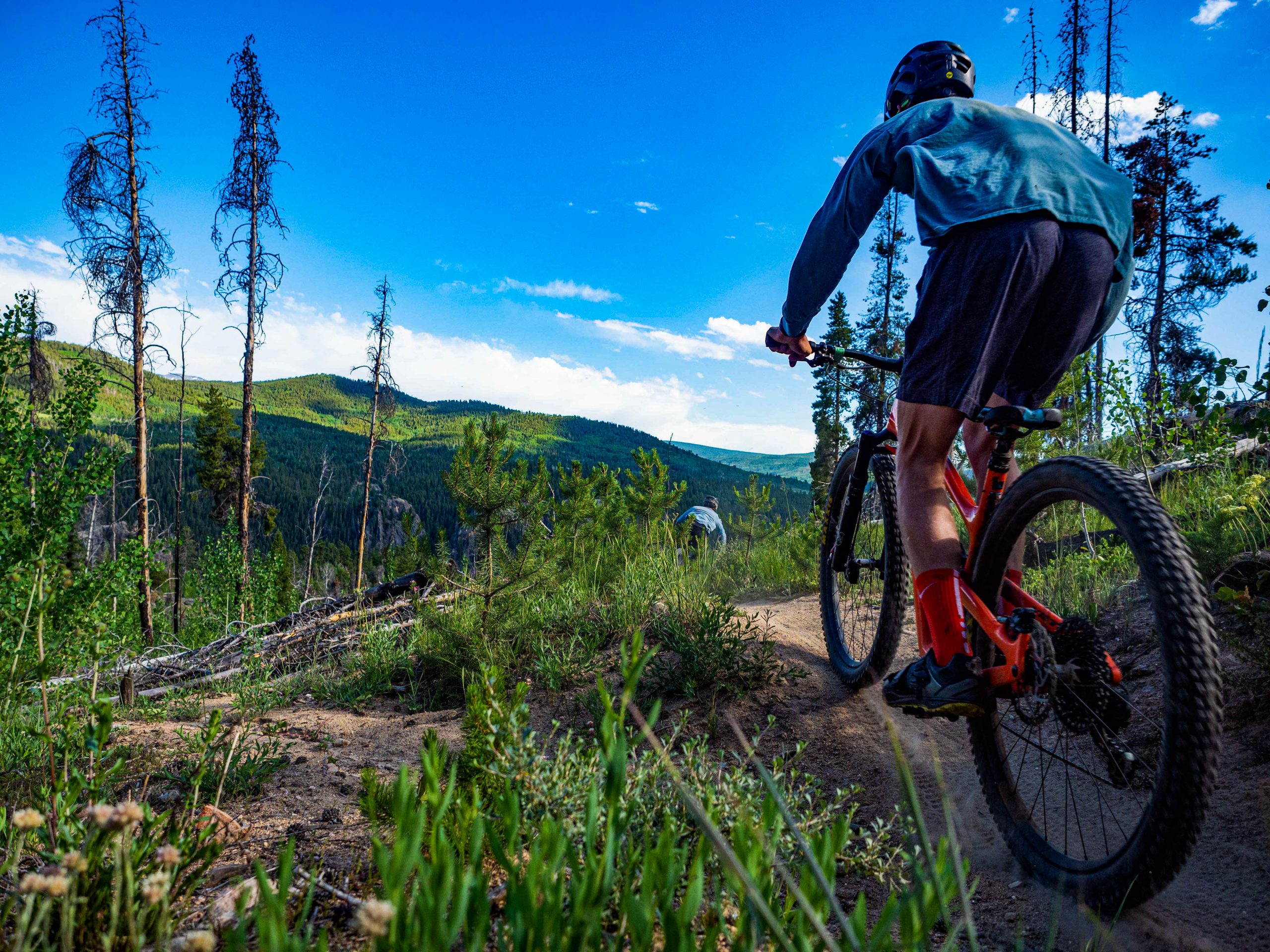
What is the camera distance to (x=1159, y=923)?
4.65 ft

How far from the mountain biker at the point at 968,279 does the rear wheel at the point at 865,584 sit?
780mm

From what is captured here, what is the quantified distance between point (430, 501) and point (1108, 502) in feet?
277

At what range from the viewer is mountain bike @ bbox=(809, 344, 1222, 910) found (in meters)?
1.32

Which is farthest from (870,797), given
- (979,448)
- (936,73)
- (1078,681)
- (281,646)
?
(281,646)

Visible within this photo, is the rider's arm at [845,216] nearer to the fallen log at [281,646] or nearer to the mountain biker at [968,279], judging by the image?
the mountain biker at [968,279]

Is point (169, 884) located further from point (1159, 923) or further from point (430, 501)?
point (430, 501)

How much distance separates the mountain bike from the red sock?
0.06 m

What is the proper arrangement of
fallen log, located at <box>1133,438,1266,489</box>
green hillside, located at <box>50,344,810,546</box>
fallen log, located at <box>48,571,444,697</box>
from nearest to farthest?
1. fallen log, located at <box>48,571,444,697</box>
2. fallen log, located at <box>1133,438,1266,489</box>
3. green hillside, located at <box>50,344,810,546</box>

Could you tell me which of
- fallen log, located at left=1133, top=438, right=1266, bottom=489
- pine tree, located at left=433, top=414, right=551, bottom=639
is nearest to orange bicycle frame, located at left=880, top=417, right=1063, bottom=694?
pine tree, located at left=433, top=414, right=551, bottom=639

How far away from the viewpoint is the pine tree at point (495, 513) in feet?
15.2

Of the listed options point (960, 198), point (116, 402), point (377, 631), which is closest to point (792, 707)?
point (960, 198)

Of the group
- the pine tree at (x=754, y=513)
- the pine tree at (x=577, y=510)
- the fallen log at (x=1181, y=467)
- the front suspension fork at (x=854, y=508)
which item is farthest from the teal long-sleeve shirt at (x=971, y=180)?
the pine tree at (x=754, y=513)

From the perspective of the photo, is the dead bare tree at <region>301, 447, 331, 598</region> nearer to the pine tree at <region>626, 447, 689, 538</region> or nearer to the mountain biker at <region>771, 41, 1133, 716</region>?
the pine tree at <region>626, 447, 689, 538</region>

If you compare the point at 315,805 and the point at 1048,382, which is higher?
the point at 1048,382
